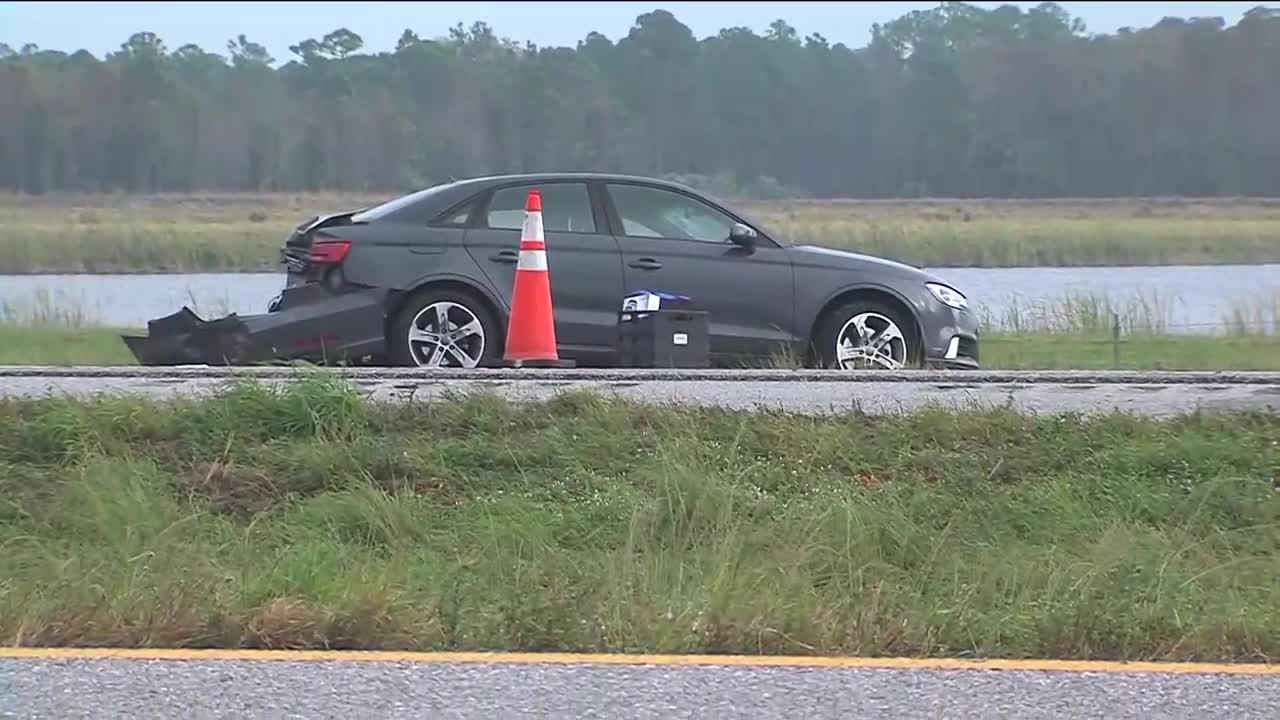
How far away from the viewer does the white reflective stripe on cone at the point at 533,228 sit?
9852 millimetres

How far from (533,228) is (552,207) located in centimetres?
93

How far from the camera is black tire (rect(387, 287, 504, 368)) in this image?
1026cm

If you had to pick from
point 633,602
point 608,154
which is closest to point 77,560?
point 633,602

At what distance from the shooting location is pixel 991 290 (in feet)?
67.4

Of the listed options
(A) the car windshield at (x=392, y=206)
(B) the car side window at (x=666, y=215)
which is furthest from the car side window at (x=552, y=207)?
(A) the car windshield at (x=392, y=206)

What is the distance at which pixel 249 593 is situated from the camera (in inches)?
216

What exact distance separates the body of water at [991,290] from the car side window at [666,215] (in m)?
6.15

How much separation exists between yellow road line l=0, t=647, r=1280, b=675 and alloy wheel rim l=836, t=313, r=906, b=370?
549 cm

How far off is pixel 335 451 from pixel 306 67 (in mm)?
27631

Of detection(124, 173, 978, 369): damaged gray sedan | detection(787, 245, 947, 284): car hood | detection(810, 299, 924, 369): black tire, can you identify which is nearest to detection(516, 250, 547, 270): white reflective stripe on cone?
detection(124, 173, 978, 369): damaged gray sedan

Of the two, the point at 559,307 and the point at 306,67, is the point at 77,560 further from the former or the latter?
the point at 306,67

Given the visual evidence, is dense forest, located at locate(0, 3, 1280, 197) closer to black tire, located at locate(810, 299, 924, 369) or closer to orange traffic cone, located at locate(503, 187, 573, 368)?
black tire, located at locate(810, 299, 924, 369)

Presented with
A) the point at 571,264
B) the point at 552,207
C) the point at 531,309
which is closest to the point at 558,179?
the point at 552,207

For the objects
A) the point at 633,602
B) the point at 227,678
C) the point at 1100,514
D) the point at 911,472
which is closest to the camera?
the point at 227,678
